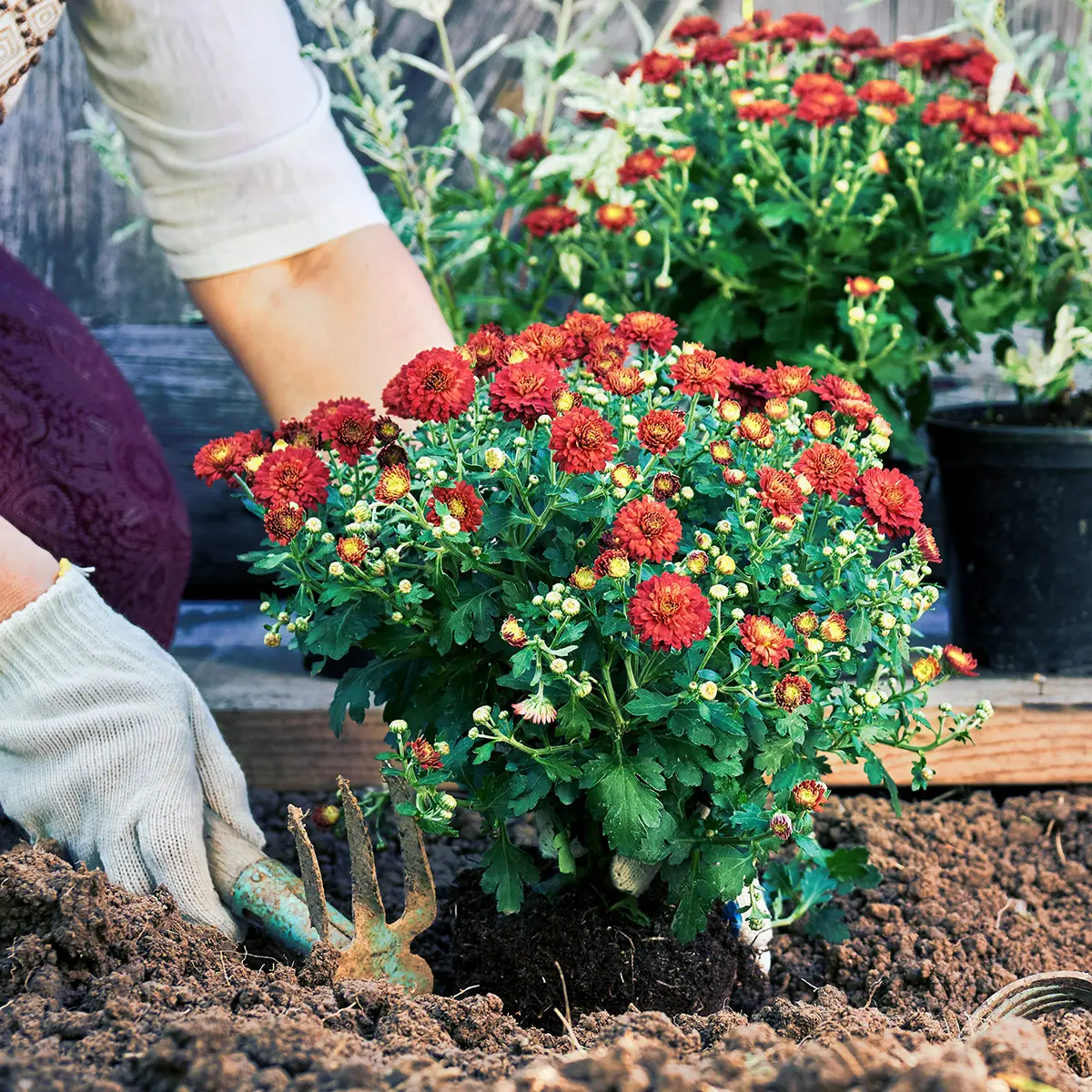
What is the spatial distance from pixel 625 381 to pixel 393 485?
226 millimetres

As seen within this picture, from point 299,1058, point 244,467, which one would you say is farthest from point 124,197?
point 299,1058

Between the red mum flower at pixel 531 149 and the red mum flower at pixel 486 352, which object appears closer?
the red mum flower at pixel 486 352

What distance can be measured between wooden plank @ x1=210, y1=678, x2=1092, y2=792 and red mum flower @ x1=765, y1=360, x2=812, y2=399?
780mm

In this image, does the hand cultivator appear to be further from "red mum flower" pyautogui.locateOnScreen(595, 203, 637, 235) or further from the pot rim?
the pot rim

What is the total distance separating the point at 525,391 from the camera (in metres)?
1.01

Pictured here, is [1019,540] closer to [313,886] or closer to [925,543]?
[925,543]

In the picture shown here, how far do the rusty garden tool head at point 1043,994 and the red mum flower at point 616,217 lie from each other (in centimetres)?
109

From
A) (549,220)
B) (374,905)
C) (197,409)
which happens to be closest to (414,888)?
(374,905)

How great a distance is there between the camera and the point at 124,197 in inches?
97.3

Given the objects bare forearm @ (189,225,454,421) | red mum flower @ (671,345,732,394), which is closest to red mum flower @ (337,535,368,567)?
red mum flower @ (671,345,732,394)

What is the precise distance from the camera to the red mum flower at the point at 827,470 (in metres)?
1.02

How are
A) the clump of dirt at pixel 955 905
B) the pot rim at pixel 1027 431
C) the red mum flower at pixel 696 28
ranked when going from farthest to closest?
the red mum flower at pixel 696 28 < the pot rim at pixel 1027 431 < the clump of dirt at pixel 955 905

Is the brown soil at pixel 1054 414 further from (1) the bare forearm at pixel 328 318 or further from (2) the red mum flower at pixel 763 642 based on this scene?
(2) the red mum flower at pixel 763 642

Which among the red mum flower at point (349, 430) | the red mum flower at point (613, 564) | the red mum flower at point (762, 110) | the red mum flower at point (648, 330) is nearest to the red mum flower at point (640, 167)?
the red mum flower at point (762, 110)
